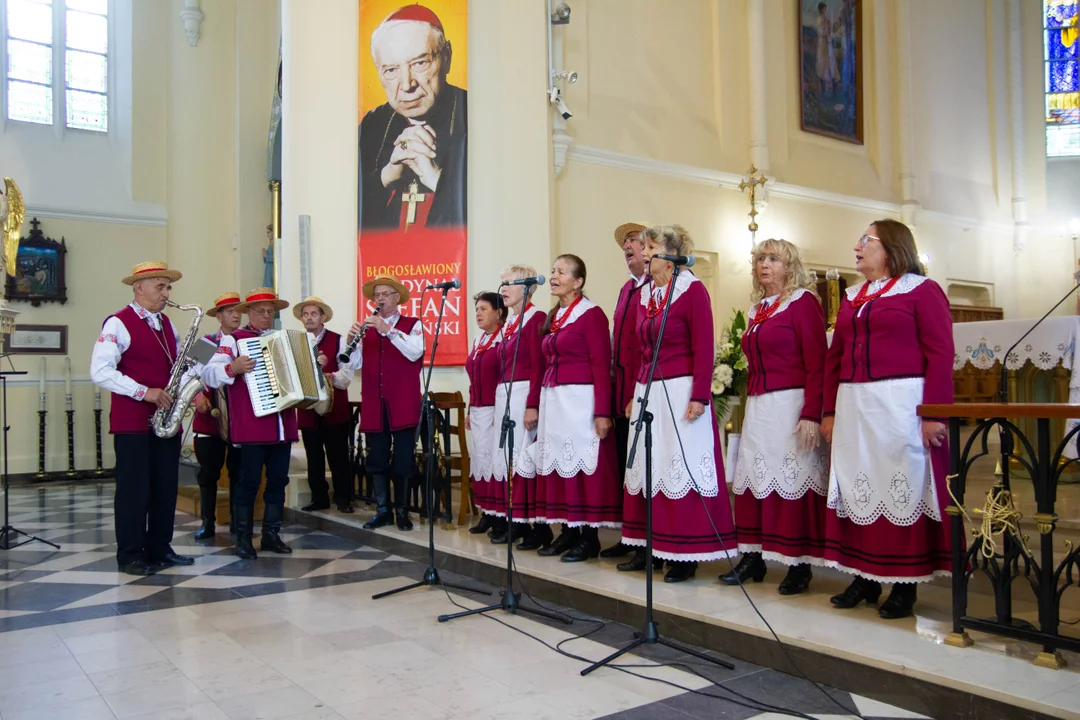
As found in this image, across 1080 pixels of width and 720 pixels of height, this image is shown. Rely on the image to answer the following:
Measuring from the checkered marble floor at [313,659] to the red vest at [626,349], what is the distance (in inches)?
42.8

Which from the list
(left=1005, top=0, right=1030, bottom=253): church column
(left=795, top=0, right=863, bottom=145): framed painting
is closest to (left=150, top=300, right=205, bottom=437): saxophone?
(left=795, top=0, right=863, bottom=145): framed painting

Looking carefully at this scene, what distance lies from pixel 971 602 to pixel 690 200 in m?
6.81

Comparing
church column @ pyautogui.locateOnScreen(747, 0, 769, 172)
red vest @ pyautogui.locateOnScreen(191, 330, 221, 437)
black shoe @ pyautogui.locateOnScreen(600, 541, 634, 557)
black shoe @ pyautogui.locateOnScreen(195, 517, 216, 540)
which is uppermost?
A: church column @ pyautogui.locateOnScreen(747, 0, 769, 172)

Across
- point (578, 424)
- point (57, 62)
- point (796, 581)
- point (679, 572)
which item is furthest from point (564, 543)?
point (57, 62)

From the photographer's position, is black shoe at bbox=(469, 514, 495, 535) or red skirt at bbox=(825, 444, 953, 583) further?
black shoe at bbox=(469, 514, 495, 535)

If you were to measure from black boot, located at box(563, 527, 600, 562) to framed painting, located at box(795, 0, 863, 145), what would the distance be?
26.2ft

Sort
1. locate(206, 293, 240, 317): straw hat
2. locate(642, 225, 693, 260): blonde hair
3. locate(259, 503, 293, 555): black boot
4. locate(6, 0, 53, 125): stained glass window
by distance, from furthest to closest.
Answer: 1. locate(6, 0, 53, 125): stained glass window
2. locate(206, 293, 240, 317): straw hat
3. locate(259, 503, 293, 555): black boot
4. locate(642, 225, 693, 260): blonde hair

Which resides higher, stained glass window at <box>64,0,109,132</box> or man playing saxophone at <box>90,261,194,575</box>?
stained glass window at <box>64,0,109,132</box>

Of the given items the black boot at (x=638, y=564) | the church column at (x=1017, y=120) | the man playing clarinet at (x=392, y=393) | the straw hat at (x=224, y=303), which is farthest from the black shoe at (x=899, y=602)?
the church column at (x=1017, y=120)

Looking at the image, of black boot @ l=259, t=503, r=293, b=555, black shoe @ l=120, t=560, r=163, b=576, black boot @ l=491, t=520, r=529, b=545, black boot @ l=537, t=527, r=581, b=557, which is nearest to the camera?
black boot @ l=537, t=527, r=581, b=557

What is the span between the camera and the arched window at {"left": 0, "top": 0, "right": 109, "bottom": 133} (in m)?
10.1

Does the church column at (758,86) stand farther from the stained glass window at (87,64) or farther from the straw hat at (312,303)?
the stained glass window at (87,64)

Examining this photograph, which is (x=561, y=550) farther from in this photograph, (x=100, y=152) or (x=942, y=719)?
(x=100, y=152)

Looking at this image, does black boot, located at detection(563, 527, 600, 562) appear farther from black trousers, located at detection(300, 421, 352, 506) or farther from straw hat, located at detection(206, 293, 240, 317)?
straw hat, located at detection(206, 293, 240, 317)
